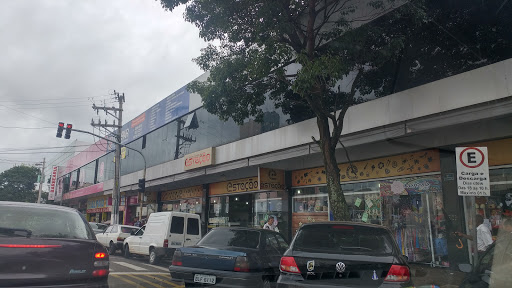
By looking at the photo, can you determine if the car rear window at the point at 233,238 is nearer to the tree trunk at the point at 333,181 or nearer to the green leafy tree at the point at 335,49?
the tree trunk at the point at 333,181

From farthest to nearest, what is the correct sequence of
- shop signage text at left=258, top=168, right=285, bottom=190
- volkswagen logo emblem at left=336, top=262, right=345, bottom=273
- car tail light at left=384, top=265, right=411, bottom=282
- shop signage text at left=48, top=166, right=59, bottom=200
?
1. shop signage text at left=48, top=166, right=59, bottom=200
2. shop signage text at left=258, top=168, right=285, bottom=190
3. volkswagen logo emblem at left=336, top=262, right=345, bottom=273
4. car tail light at left=384, top=265, right=411, bottom=282

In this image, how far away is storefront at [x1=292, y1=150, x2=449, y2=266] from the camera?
36.9ft

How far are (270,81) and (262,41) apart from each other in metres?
2.00

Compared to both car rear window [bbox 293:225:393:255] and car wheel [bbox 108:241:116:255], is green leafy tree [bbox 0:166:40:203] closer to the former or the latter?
car wheel [bbox 108:241:116:255]

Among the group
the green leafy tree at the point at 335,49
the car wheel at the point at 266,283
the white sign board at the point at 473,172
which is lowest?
the car wheel at the point at 266,283

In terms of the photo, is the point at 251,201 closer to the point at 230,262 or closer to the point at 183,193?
the point at 183,193

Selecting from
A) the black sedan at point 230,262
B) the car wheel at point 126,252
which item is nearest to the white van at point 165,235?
the car wheel at point 126,252

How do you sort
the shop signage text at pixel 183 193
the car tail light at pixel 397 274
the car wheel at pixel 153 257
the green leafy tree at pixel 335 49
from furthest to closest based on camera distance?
the shop signage text at pixel 183 193
the car wheel at pixel 153 257
the green leafy tree at pixel 335 49
the car tail light at pixel 397 274

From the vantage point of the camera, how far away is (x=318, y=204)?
1505 cm

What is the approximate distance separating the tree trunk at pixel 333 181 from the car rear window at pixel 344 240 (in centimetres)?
328

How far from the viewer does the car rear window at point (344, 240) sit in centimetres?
505

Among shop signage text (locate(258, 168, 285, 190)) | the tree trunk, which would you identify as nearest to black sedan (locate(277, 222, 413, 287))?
the tree trunk

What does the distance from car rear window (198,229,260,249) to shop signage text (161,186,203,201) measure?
14.8 m

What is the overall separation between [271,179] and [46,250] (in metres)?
11.9
